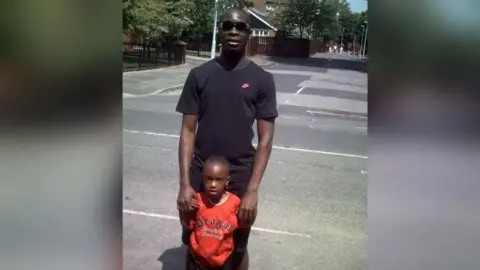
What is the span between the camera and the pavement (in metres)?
→ 3.47

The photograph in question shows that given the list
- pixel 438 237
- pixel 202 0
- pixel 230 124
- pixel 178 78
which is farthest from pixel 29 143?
pixel 202 0

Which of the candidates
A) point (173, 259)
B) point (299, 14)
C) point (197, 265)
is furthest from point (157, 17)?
point (197, 265)

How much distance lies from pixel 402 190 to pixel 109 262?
120 cm

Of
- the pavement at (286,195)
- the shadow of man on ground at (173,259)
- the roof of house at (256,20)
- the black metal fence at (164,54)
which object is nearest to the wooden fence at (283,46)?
the roof of house at (256,20)

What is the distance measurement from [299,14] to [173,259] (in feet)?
20.2

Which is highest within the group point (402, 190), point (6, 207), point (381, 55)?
point (381, 55)

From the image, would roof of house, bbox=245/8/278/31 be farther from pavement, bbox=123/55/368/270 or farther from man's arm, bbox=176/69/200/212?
pavement, bbox=123/55/368/270

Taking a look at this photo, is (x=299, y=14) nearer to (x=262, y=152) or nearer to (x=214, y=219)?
(x=262, y=152)

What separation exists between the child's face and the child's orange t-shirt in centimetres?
7

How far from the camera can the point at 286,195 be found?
493cm

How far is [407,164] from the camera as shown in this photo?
1730mm

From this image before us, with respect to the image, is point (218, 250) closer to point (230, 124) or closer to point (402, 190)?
point (230, 124)

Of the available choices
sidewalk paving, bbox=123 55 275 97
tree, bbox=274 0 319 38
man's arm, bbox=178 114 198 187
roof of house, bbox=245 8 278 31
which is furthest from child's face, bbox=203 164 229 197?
sidewalk paving, bbox=123 55 275 97

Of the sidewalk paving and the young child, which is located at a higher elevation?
the young child
